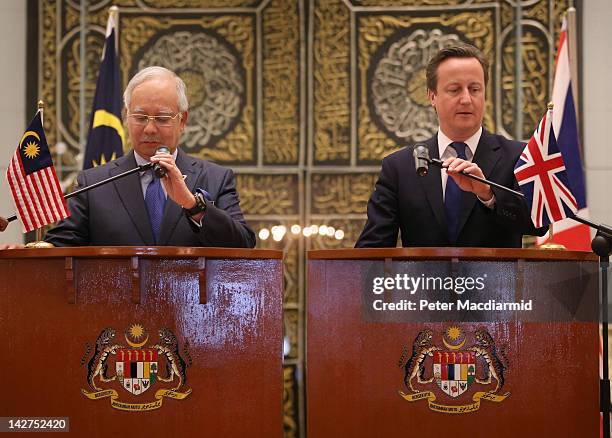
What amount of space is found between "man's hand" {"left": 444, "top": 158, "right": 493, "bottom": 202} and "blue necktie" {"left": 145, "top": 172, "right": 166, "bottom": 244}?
1.11m

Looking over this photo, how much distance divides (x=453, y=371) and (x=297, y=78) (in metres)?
4.03

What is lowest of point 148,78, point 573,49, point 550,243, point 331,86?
point 550,243

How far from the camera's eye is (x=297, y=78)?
6242mm

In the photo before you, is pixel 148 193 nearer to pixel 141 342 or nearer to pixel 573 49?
pixel 141 342

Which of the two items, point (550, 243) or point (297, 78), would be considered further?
point (297, 78)

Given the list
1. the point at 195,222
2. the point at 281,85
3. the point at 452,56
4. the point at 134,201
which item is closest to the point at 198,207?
the point at 195,222

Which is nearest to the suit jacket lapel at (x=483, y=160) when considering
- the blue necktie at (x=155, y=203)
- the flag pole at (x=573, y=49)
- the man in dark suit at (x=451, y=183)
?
the man in dark suit at (x=451, y=183)

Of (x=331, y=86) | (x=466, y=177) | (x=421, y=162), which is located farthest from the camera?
(x=331, y=86)

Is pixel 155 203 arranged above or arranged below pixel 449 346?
above

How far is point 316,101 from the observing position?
246 inches

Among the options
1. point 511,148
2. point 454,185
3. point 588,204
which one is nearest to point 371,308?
point 454,185

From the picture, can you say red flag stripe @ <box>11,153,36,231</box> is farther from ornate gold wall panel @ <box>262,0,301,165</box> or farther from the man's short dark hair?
ornate gold wall panel @ <box>262,0,301,165</box>

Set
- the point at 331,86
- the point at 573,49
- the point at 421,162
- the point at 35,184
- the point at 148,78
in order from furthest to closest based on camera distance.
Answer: the point at 331,86, the point at 573,49, the point at 148,78, the point at 35,184, the point at 421,162

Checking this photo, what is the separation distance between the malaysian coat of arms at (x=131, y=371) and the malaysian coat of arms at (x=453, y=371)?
2.34 feet
